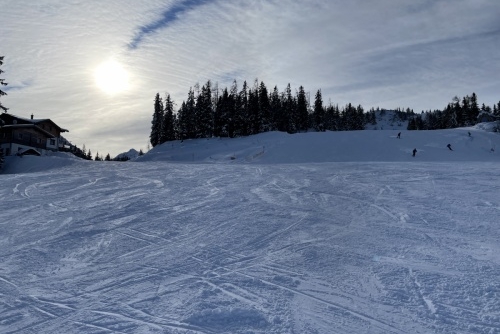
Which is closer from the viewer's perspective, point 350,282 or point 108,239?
point 350,282

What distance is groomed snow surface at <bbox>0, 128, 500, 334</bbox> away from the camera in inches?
195

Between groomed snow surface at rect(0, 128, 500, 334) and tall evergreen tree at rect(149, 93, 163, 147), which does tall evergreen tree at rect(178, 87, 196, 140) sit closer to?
tall evergreen tree at rect(149, 93, 163, 147)

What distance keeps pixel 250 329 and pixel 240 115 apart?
225ft

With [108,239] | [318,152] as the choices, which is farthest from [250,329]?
[318,152]

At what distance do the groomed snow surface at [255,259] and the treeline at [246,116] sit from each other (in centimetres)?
5753

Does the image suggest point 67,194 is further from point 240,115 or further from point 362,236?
point 240,115

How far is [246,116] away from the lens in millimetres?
72562

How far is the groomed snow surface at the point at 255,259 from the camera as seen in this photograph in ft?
16.3

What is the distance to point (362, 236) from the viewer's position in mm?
8398

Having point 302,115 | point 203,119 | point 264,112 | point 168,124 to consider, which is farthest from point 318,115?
point 168,124

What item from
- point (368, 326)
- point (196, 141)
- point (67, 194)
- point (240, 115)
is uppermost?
point (240, 115)

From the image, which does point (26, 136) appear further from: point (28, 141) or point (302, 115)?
point (302, 115)

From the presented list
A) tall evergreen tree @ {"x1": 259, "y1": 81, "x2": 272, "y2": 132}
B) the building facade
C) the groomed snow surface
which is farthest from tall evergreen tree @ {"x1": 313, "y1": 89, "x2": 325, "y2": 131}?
the groomed snow surface

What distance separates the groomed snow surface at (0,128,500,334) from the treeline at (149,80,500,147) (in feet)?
189
